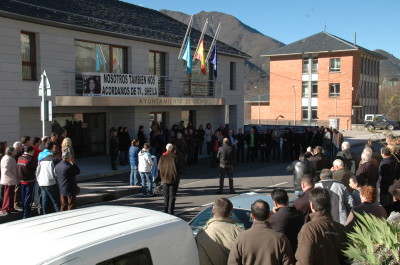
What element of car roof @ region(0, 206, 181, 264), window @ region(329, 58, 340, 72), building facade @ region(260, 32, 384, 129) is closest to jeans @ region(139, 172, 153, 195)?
car roof @ region(0, 206, 181, 264)

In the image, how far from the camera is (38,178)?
9078 millimetres

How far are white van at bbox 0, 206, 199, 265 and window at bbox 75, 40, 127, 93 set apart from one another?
14.1 metres

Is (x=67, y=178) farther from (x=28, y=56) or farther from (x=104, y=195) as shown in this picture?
(x=28, y=56)

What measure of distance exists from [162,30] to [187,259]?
1998 cm

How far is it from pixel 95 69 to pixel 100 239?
52.3 feet

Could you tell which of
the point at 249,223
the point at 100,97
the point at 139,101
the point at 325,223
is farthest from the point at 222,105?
the point at 325,223

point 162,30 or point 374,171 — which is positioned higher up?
point 162,30

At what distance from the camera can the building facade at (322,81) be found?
53.9 m

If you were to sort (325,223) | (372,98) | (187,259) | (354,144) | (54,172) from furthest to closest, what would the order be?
(372,98) < (354,144) < (54,172) < (325,223) < (187,259)

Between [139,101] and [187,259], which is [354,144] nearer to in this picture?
[139,101]

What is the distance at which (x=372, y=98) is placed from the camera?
62.0 metres

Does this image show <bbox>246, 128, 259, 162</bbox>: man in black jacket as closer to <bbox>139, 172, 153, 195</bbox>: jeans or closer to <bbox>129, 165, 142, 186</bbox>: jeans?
<bbox>129, 165, 142, 186</bbox>: jeans

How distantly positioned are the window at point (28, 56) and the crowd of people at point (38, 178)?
18.4 ft

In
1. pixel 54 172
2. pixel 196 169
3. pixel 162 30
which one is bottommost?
pixel 196 169
